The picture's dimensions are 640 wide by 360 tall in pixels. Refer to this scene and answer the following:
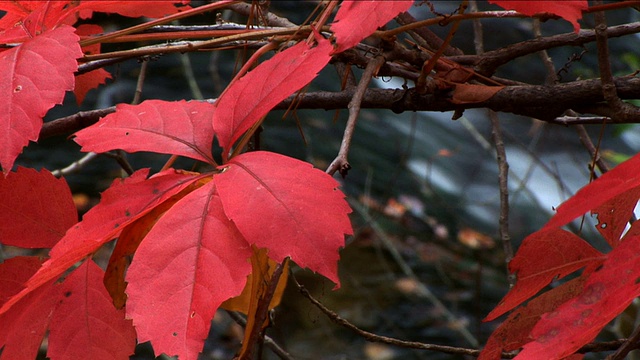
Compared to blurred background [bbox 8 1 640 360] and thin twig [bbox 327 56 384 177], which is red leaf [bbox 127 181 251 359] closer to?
thin twig [bbox 327 56 384 177]

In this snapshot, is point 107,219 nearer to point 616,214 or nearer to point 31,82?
point 31,82

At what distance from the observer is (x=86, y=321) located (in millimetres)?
495

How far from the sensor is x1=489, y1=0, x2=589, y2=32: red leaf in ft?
1.23

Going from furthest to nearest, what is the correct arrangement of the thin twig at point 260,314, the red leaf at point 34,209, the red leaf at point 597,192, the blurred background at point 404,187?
the blurred background at point 404,187
the red leaf at point 34,209
the thin twig at point 260,314
the red leaf at point 597,192

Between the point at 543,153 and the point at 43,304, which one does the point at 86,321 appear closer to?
the point at 43,304

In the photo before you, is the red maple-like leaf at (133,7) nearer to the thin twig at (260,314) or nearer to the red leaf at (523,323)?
the thin twig at (260,314)

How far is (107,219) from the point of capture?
1.48 feet

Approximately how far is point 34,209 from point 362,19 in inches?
13.6

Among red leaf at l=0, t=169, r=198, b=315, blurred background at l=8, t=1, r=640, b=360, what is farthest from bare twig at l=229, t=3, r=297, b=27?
blurred background at l=8, t=1, r=640, b=360

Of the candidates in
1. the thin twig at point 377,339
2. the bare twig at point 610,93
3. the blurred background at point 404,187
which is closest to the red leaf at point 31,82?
the thin twig at point 377,339

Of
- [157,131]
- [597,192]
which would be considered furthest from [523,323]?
[157,131]

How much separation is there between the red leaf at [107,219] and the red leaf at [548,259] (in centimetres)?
26

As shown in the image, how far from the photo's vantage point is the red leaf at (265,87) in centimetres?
46

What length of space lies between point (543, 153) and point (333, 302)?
101cm
